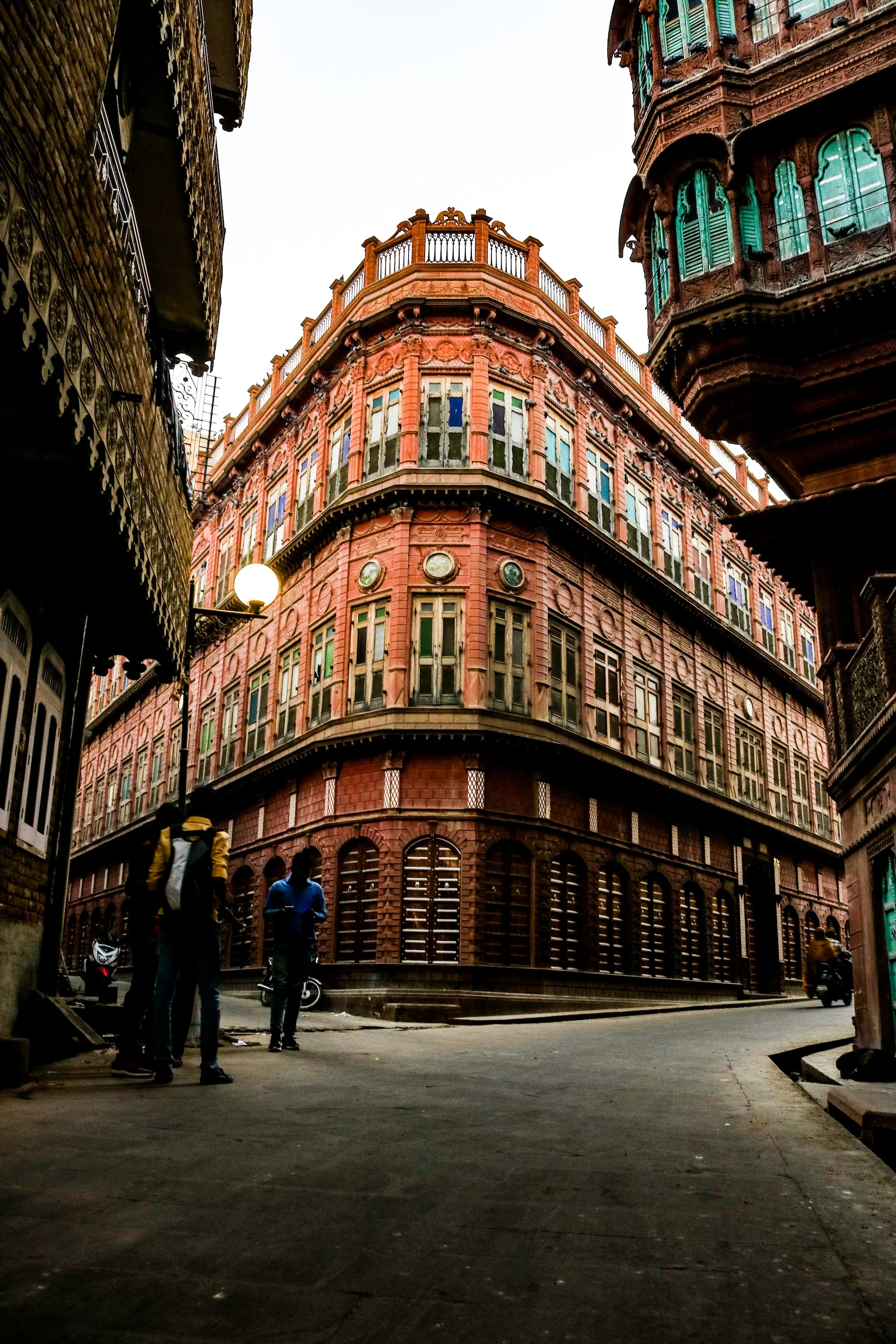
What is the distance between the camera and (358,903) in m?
22.2

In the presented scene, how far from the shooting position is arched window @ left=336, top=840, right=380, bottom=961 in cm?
2189

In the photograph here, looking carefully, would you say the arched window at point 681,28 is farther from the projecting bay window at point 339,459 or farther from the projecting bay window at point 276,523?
the projecting bay window at point 276,523

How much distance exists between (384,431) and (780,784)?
20.0 meters

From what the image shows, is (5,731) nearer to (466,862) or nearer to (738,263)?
(738,263)

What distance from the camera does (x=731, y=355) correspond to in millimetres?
14578

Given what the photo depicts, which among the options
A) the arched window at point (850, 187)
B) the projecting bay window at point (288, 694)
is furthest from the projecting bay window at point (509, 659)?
the arched window at point (850, 187)

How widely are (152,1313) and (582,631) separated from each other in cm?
2391

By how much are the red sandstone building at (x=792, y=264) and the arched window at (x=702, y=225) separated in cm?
3

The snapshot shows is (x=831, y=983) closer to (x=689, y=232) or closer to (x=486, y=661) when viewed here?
(x=486, y=661)

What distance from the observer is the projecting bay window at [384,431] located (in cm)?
2498

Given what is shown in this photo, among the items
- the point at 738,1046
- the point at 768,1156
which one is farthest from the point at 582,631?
the point at 768,1156

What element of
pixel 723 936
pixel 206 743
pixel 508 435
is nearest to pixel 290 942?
pixel 508 435

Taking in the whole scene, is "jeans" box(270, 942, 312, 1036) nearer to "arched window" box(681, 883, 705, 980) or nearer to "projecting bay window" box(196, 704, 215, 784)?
"arched window" box(681, 883, 705, 980)

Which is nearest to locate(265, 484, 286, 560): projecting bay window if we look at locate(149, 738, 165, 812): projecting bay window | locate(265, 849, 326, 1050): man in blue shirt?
locate(149, 738, 165, 812): projecting bay window
